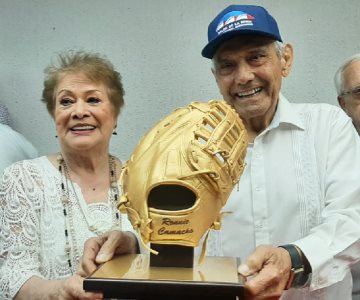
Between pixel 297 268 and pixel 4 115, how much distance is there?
1160 mm

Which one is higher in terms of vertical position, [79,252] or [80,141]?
[80,141]

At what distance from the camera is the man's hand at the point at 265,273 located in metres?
0.68

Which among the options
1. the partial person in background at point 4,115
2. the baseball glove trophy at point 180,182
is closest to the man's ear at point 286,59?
the baseball glove trophy at point 180,182

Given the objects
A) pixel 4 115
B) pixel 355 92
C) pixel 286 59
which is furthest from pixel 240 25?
pixel 4 115

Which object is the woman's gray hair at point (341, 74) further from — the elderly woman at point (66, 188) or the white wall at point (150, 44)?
the elderly woman at point (66, 188)

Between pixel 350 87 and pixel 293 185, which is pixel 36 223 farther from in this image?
pixel 350 87

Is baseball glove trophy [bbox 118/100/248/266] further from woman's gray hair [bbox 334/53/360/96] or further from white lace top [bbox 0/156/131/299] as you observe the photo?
woman's gray hair [bbox 334/53/360/96]

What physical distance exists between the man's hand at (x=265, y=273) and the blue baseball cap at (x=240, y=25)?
0.39 metres

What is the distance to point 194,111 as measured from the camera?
79 centimetres

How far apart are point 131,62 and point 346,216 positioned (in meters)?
0.96

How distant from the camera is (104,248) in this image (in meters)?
0.80

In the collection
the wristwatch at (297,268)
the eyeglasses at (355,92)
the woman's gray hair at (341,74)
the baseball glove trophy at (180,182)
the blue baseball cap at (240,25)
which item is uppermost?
the blue baseball cap at (240,25)

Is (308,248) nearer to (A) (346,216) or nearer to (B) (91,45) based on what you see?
(A) (346,216)

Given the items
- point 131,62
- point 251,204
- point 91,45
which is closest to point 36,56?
point 91,45
